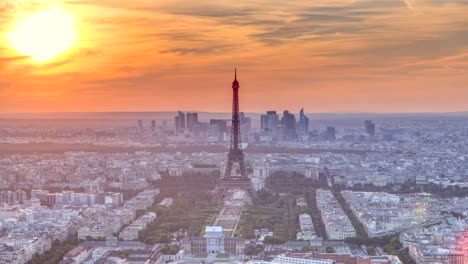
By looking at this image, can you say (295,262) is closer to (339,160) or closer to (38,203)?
(38,203)

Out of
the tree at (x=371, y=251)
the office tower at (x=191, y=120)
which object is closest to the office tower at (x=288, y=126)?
the office tower at (x=191, y=120)

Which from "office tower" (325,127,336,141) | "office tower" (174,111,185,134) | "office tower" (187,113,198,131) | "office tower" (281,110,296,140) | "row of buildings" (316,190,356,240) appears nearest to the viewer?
"row of buildings" (316,190,356,240)

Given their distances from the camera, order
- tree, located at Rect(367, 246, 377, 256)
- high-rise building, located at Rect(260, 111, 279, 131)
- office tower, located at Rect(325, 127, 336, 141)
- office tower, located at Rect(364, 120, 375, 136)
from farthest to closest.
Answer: office tower, located at Rect(364, 120, 375, 136)
office tower, located at Rect(325, 127, 336, 141)
high-rise building, located at Rect(260, 111, 279, 131)
tree, located at Rect(367, 246, 377, 256)

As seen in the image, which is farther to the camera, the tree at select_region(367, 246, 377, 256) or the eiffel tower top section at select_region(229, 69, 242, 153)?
the eiffel tower top section at select_region(229, 69, 242, 153)

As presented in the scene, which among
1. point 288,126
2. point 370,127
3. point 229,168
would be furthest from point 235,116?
point 370,127

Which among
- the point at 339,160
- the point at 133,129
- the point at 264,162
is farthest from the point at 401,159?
the point at 133,129

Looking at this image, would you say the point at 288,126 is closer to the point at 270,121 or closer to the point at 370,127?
the point at 270,121

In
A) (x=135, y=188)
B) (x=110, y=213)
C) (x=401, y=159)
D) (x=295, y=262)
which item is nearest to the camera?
(x=295, y=262)

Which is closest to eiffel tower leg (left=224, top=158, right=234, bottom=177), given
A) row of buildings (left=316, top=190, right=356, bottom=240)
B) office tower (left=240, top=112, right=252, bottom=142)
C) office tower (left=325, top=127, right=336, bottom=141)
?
row of buildings (left=316, top=190, right=356, bottom=240)

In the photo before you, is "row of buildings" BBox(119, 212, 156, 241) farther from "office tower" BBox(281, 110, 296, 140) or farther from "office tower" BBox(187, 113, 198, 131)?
"office tower" BBox(187, 113, 198, 131)
